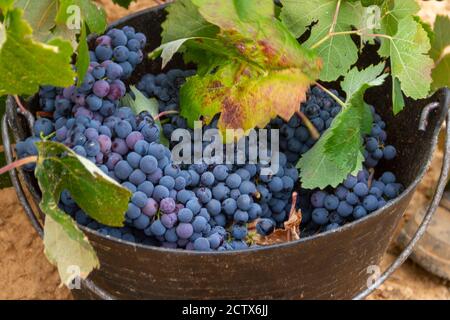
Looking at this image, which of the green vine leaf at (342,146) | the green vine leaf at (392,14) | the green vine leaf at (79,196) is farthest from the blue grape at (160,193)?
the green vine leaf at (392,14)

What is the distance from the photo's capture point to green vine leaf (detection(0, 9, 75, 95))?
0.82 meters

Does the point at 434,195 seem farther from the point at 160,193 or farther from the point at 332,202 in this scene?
the point at 160,193

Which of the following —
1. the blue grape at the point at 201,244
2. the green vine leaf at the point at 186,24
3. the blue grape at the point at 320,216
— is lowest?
the blue grape at the point at 320,216

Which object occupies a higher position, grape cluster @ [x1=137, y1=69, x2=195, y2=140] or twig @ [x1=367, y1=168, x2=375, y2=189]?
grape cluster @ [x1=137, y1=69, x2=195, y2=140]

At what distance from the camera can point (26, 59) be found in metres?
0.87

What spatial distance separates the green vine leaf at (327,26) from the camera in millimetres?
1154

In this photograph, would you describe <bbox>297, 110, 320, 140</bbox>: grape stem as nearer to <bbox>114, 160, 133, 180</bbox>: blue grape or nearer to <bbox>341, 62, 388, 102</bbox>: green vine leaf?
<bbox>341, 62, 388, 102</bbox>: green vine leaf

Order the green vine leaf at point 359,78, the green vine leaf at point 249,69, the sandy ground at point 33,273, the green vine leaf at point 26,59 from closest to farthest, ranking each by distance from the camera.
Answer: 1. the green vine leaf at point 26,59
2. the green vine leaf at point 249,69
3. the green vine leaf at point 359,78
4. the sandy ground at point 33,273

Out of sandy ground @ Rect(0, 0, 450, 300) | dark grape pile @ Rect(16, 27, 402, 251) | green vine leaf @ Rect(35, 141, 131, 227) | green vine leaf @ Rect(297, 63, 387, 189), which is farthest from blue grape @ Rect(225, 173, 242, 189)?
sandy ground @ Rect(0, 0, 450, 300)

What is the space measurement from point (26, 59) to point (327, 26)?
0.52 metres

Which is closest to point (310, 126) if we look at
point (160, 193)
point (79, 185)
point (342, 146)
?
point (342, 146)

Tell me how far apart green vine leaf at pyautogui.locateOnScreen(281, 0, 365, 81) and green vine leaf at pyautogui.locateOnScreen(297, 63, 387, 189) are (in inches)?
1.8

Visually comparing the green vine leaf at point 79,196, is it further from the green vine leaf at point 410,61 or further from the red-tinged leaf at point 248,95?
the green vine leaf at point 410,61

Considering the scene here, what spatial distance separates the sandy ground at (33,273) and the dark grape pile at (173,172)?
0.38 m
